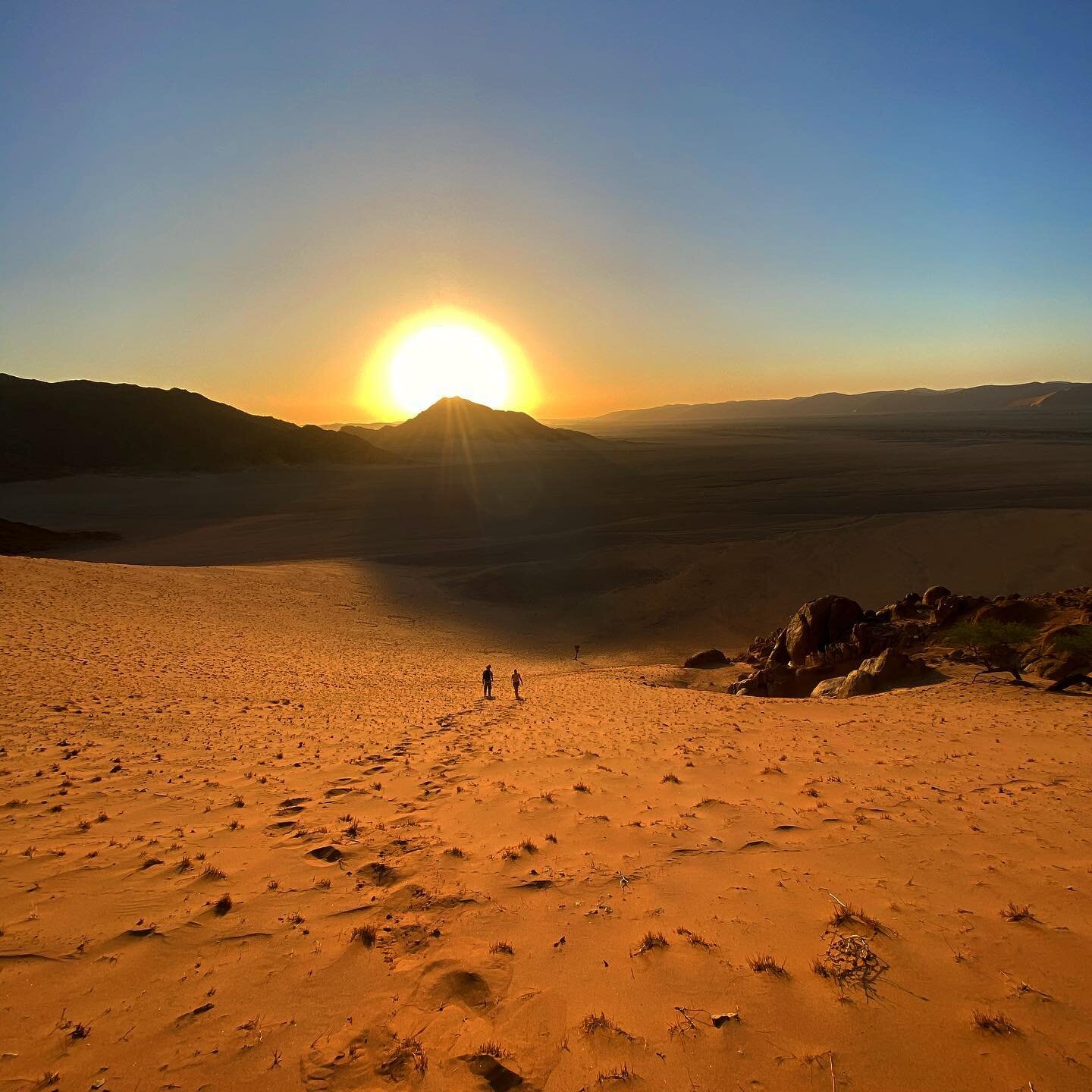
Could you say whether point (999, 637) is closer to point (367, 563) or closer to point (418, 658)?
point (418, 658)

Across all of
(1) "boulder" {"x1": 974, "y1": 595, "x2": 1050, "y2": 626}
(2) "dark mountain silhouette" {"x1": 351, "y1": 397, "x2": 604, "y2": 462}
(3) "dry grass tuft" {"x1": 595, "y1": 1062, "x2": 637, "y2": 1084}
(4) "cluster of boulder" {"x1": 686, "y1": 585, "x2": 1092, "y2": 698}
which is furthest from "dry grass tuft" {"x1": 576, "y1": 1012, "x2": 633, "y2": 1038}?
(2) "dark mountain silhouette" {"x1": 351, "y1": 397, "x2": 604, "y2": 462}

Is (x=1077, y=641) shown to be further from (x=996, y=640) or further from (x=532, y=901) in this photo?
(x=532, y=901)

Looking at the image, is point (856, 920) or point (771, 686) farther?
point (771, 686)

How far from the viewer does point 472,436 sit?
155m

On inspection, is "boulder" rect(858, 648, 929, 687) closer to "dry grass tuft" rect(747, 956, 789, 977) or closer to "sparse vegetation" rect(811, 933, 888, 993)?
"sparse vegetation" rect(811, 933, 888, 993)

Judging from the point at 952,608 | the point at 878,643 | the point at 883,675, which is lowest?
the point at 878,643

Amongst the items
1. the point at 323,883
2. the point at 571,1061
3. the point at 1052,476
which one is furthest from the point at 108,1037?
the point at 1052,476

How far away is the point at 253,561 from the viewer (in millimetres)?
39750

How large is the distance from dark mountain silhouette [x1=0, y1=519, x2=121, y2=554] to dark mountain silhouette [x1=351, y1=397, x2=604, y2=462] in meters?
70.5

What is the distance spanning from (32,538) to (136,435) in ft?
195

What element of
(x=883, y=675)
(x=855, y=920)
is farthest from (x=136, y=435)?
(x=855, y=920)

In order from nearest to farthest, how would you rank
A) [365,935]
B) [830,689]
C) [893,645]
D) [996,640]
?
1. [365,935]
2. [996,640]
3. [830,689]
4. [893,645]

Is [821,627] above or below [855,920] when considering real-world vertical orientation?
below

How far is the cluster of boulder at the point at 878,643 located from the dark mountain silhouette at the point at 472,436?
93987 mm
